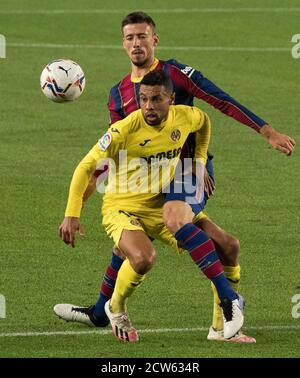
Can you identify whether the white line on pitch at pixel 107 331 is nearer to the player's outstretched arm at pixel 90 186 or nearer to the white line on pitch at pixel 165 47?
the player's outstretched arm at pixel 90 186

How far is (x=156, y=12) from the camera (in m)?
30.2

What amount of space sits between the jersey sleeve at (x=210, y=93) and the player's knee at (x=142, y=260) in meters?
1.42

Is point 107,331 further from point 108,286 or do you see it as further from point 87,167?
point 87,167

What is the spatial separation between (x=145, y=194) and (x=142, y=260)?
2.59 feet

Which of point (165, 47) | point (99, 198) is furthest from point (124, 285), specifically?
point (165, 47)

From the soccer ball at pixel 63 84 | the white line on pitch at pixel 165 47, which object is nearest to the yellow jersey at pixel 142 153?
the soccer ball at pixel 63 84

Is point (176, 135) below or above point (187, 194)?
above

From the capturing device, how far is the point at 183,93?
40.1ft

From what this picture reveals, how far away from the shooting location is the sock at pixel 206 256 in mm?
11195

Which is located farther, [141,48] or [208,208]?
[208,208]
